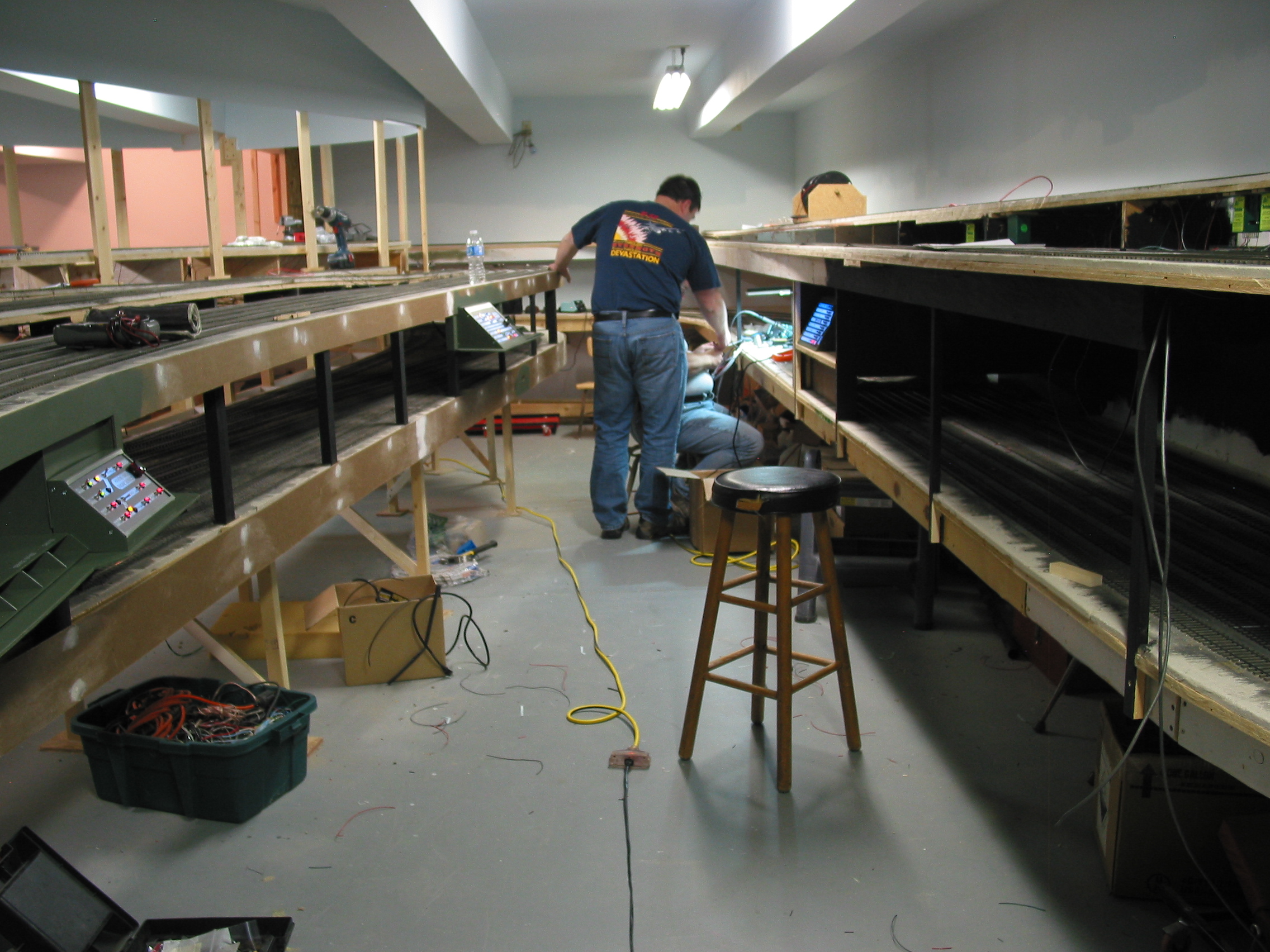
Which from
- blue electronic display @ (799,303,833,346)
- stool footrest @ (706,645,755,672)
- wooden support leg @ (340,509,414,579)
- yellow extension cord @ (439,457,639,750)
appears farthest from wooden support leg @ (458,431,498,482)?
stool footrest @ (706,645,755,672)

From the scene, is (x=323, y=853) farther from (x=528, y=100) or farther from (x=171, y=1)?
(x=528, y=100)

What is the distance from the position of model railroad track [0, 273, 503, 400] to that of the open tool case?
2.80 feet

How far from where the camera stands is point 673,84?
6367mm

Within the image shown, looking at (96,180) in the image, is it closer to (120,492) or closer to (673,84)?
(120,492)

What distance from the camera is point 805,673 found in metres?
3.26

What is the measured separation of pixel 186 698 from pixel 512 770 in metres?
0.90

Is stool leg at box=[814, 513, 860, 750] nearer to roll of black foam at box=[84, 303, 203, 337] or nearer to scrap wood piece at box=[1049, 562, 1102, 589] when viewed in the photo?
scrap wood piece at box=[1049, 562, 1102, 589]

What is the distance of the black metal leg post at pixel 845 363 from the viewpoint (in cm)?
344

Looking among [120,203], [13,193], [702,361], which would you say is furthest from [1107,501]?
[13,193]

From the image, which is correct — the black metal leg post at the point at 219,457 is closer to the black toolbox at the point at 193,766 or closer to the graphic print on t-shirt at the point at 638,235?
the black toolbox at the point at 193,766

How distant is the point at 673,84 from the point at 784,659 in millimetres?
4951

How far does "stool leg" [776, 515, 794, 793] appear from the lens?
251 centimetres

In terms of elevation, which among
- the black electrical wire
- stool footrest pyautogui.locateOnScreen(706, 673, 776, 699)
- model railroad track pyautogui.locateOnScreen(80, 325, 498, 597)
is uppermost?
model railroad track pyautogui.locateOnScreen(80, 325, 498, 597)

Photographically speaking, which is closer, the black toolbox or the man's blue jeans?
the black toolbox
